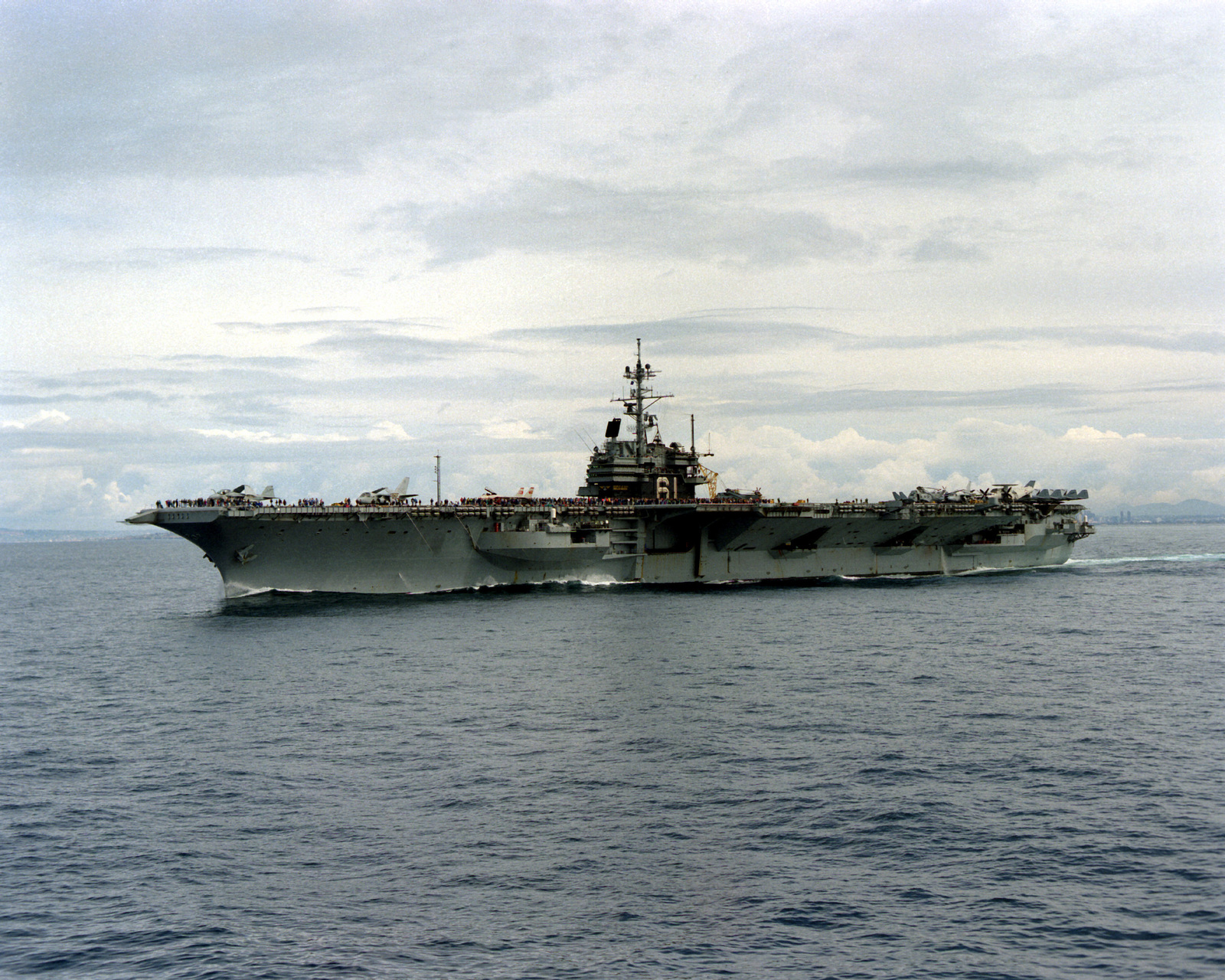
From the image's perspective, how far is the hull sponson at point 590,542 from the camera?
4262 cm

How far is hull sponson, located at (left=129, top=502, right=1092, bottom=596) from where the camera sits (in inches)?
1678

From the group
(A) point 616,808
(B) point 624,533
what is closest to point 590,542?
(B) point 624,533

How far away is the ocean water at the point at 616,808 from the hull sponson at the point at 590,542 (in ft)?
28.4

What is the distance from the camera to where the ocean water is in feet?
41.6

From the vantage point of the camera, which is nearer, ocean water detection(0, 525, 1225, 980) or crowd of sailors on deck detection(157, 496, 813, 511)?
ocean water detection(0, 525, 1225, 980)

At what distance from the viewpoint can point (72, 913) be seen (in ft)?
45.3

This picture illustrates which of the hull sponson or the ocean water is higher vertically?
the hull sponson

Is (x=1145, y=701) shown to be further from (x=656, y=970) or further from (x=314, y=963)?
(x=314, y=963)

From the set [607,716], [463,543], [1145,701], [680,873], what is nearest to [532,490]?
[463,543]

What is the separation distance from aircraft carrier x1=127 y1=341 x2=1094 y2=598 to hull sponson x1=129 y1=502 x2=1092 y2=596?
73mm

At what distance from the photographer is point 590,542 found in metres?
48.5

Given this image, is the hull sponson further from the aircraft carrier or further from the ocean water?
the ocean water

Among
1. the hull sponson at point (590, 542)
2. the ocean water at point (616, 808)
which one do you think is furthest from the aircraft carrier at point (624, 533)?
the ocean water at point (616, 808)

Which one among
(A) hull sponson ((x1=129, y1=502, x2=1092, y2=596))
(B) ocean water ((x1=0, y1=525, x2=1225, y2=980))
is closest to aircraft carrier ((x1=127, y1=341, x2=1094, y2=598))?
(A) hull sponson ((x1=129, y1=502, x2=1092, y2=596))
